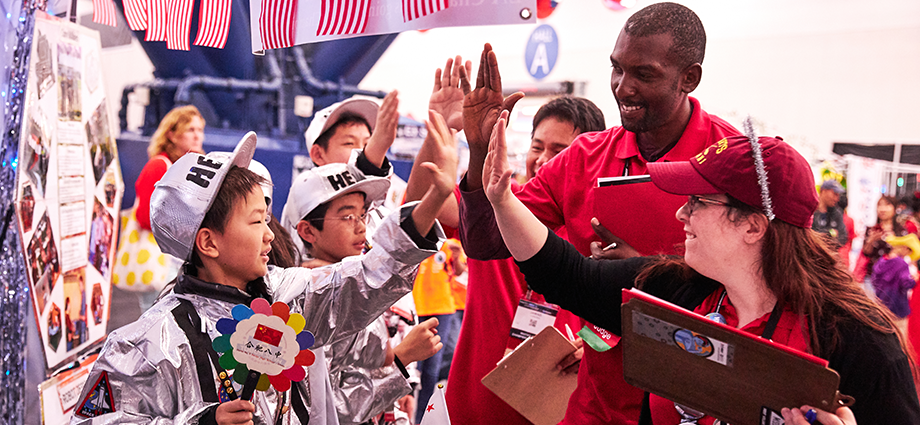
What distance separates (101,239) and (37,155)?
2.55 ft

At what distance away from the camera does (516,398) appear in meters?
1.88

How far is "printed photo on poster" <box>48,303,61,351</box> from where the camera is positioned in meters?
2.66

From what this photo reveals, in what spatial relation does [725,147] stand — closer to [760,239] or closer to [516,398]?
[760,239]

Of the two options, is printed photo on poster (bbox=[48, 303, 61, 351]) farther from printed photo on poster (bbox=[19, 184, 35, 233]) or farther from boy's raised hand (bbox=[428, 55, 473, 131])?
boy's raised hand (bbox=[428, 55, 473, 131])

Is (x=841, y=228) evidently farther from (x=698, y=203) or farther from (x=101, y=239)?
(x=101, y=239)

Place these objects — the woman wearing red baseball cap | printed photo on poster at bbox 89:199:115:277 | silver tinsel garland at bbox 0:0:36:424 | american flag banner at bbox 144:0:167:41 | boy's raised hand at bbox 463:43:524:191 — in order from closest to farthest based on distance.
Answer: the woman wearing red baseball cap → boy's raised hand at bbox 463:43:524:191 → american flag banner at bbox 144:0:167:41 → silver tinsel garland at bbox 0:0:36:424 → printed photo on poster at bbox 89:199:115:277

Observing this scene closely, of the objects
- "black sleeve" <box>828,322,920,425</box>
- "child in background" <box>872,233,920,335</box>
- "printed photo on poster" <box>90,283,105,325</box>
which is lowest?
"child in background" <box>872,233,920,335</box>

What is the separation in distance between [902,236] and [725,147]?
7.04 meters

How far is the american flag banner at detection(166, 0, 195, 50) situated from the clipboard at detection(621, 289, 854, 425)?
5.17 ft

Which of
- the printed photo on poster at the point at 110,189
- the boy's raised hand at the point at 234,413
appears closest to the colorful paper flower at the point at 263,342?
the boy's raised hand at the point at 234,413

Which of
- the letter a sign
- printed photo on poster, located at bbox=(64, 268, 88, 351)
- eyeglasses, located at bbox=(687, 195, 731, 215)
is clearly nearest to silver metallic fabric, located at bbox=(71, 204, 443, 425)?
eyeglasses, located at bbox=(687, 195, 731, 215)

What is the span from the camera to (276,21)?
192 cm

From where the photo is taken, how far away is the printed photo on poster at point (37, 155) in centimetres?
240

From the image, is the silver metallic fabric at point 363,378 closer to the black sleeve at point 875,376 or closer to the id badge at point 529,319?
the id badge at point 529,319
